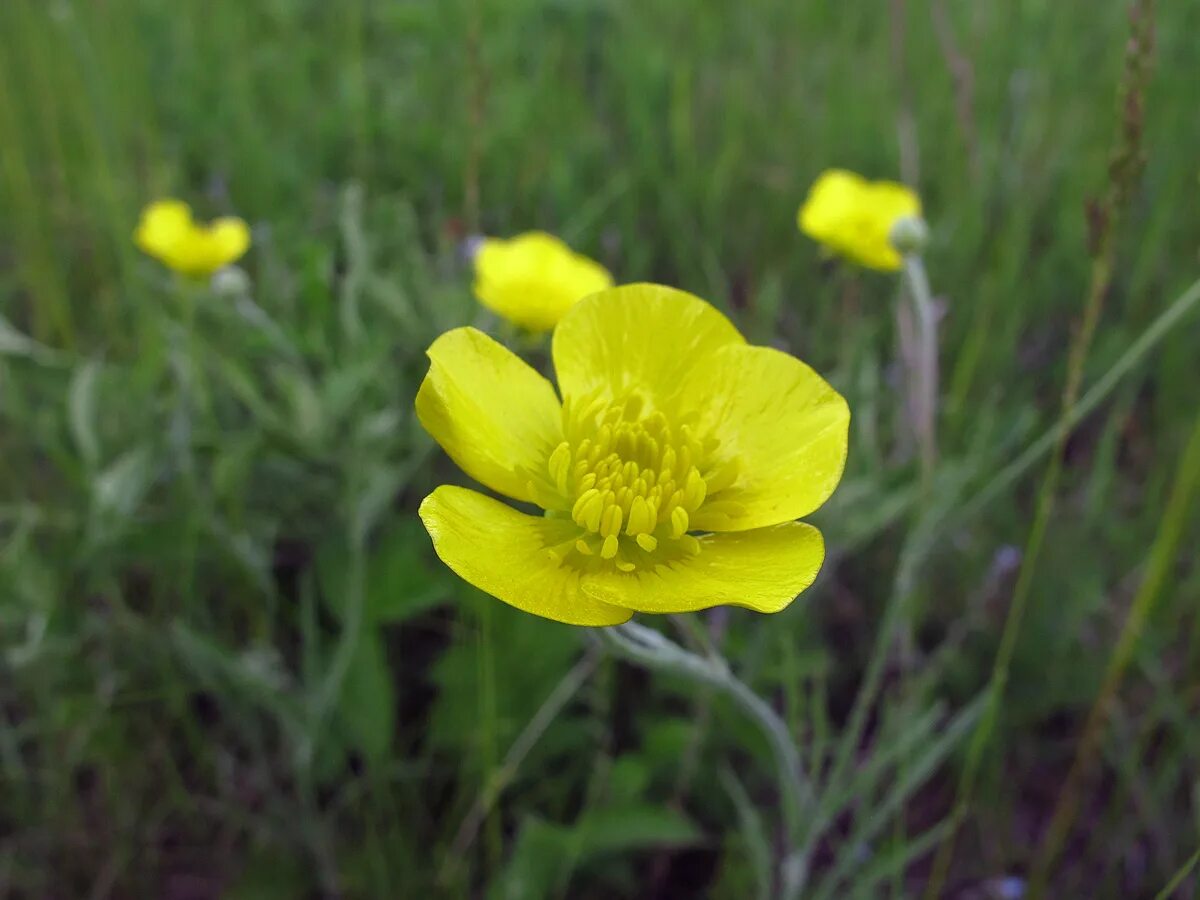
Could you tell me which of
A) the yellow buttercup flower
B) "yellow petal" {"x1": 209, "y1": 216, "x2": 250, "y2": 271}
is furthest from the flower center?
"yellow petal" {"x1": 209, "y1": 216, "x2": 250, "y2": 271}

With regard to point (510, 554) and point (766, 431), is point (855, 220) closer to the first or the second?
point (766, 431)

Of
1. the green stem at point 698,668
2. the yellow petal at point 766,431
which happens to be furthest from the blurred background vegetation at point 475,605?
the yellow petal at point 766,431

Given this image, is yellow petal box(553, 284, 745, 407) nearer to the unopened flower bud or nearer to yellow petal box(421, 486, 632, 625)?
yellow petal box(421, 486, 632, 625)

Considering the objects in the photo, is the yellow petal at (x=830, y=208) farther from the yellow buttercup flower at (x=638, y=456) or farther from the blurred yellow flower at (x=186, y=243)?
the blurred yellow flower at (x=186, y=243)

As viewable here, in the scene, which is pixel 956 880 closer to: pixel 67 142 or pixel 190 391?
pixel 190 391

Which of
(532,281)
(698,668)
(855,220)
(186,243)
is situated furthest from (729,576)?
(186,243)

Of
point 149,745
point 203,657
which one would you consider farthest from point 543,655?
point 149,745

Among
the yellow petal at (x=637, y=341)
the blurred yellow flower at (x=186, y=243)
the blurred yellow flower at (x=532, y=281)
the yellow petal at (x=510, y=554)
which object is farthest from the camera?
the blurred yellow flower at (x=186, y=243)
